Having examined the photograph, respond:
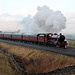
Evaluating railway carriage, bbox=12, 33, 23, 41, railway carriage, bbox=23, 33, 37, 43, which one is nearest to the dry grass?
railway carriage, bbox=23, 33, 37, 43

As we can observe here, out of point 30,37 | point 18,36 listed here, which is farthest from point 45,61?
point 18,36

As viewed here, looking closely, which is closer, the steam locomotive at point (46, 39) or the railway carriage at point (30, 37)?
the steam locomotive at point (46, 39)

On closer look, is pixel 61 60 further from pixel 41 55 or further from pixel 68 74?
pixel 41 55

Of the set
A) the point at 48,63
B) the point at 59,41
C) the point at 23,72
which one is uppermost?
the point at 59,41

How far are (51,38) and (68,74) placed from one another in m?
15.2

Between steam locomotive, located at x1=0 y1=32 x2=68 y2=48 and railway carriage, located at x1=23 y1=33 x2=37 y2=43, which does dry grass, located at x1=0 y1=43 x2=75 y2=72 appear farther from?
railway carriage, located at x1=23 y1=33 x2=37 y2=43

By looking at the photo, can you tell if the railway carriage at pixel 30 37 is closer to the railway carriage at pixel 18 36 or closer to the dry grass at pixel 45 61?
the railway carriage at pixel 18 36

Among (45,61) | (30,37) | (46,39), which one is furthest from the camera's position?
(30,37)

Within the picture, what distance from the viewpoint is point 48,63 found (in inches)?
902

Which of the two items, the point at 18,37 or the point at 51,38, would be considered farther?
the point at 18,37

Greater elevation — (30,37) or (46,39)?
(30,37)

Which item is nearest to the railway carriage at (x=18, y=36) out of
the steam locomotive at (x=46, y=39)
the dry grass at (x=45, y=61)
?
the steam locomotive at (x=46, y=39)

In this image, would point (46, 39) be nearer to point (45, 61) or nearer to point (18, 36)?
point (45, 61)

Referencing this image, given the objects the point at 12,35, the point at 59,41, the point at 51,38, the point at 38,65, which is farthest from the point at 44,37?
the point at 12,35
